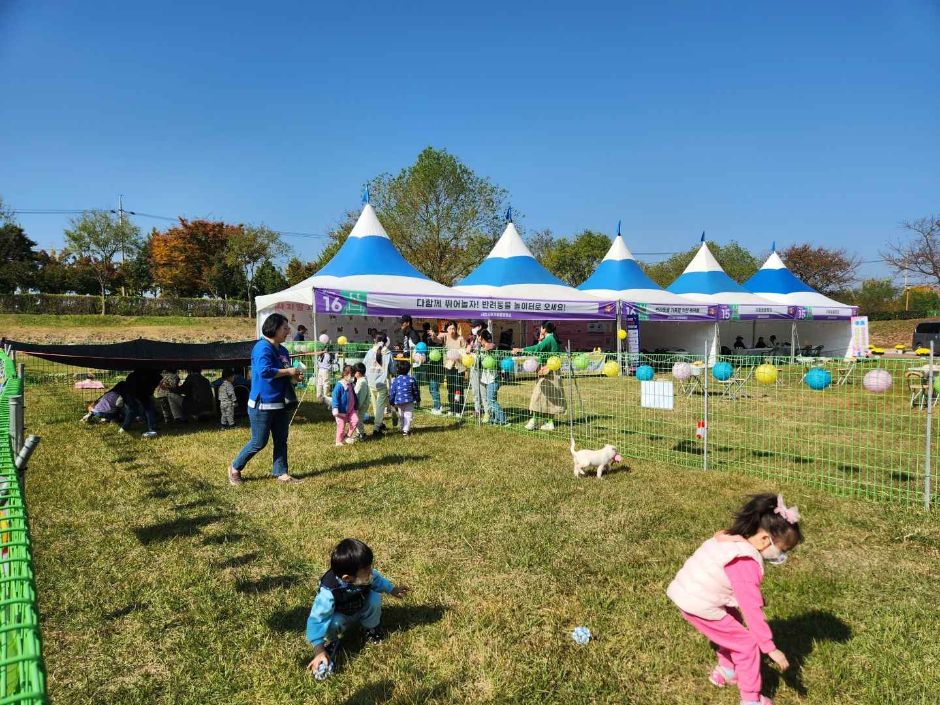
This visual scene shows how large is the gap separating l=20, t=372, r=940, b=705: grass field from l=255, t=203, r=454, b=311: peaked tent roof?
374 inches

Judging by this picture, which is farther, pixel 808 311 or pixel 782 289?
pixel 782 289

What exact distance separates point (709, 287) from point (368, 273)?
1523 centimetres

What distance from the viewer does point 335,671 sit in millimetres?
2699

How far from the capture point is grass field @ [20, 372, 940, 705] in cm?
262

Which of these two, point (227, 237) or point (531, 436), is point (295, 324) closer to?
point (531, 436)

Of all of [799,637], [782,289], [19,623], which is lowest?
[799,637]

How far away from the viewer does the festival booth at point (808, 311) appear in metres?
23.9

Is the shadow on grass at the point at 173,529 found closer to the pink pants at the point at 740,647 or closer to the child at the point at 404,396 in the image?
the child at the point at 404,396

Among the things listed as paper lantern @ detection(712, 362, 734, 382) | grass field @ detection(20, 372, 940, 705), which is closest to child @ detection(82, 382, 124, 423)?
grass field @ detection(20, 372, 940, 705)

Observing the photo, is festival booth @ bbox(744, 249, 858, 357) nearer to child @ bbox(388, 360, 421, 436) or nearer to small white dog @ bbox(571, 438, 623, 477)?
child @ bbox(388, 360, 421, 436)

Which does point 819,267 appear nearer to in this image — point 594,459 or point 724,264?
point 724,264

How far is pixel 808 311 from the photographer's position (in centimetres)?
2281

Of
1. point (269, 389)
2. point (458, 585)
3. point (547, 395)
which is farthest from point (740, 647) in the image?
point (547, 395)

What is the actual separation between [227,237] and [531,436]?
4281 cm
